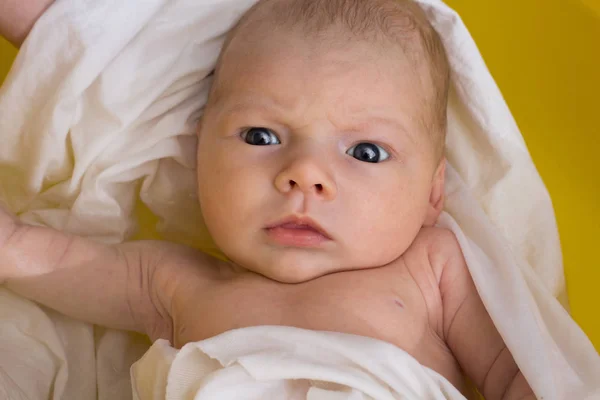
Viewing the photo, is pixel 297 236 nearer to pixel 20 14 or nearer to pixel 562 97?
pixel 20 14

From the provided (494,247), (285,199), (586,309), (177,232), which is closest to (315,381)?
(285,199)

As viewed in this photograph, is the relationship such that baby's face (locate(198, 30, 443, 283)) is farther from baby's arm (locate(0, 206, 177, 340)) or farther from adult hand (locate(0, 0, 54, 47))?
adult hand (locate(0, 0, 54, 47))

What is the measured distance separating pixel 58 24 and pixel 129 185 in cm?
25

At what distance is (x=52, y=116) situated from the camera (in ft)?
3.35

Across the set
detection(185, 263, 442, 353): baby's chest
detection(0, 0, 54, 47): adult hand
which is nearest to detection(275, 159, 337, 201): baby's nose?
detection(185, 263, 442, 353): baby's chest

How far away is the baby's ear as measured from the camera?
1.01 metres

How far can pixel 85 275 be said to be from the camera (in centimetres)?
97

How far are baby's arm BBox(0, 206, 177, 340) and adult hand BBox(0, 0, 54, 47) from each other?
0.89 feet

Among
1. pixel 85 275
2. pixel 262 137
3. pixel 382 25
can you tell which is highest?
pixel 382 25

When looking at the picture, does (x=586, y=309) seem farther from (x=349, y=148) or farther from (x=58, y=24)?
(x=58, y=24)

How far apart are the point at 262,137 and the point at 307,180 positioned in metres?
0.11

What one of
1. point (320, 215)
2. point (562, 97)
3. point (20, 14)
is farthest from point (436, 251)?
point (20, 14)

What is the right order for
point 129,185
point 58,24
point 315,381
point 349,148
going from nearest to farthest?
1. point 315,381
2. point 349,148
3. point 58,24
4. point 129,185

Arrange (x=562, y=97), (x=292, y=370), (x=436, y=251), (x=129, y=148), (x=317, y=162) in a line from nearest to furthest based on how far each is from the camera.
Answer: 1. (x=292, y=370)
2. (x=317, y=162)
3. (x=436, y=251)
4. (x=129, y=148)
5. (x=562, y=97)
